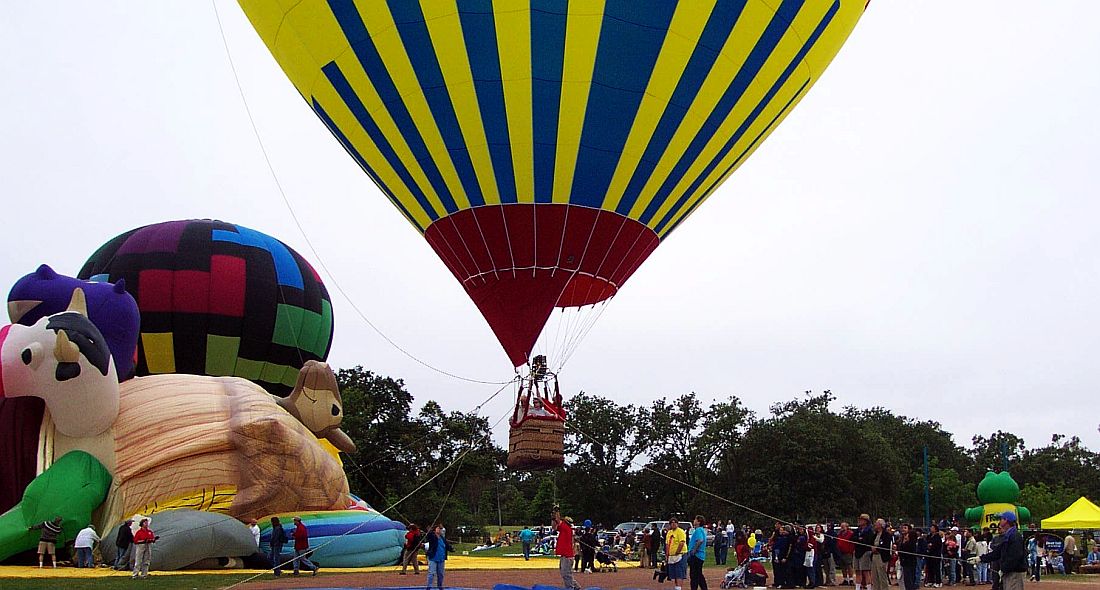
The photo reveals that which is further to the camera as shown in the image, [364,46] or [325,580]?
[325,580]

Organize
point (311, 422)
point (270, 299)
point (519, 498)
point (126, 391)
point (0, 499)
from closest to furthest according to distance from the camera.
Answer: point (0, 499), point (126, 391), point (311, 422), point (270, 299), point (519, 498)

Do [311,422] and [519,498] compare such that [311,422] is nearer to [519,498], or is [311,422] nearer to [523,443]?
[523,443]

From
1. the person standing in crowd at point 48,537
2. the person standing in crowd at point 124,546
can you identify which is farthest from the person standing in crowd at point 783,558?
the person standing in crowd at point 48,537

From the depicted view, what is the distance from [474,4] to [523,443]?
4950mm

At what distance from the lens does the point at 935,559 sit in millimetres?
16359

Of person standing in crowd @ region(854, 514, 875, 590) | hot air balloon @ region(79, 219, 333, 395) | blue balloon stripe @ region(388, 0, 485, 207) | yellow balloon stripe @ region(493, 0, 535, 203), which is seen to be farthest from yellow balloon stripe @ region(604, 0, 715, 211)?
hot air balloon @ region(79, 219, 333, 395)

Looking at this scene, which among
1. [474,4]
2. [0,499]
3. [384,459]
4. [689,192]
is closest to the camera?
[474,4]

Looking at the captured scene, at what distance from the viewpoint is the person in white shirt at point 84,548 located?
15805mm

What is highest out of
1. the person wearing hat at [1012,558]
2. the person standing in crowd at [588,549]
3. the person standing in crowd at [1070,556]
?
the person wearing hat at [1012,558]

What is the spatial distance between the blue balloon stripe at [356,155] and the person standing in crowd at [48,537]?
281 inches

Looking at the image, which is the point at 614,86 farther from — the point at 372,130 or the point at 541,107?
the point at 372,130

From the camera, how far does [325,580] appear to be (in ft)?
47.9

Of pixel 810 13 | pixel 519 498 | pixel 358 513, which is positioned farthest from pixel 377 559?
pixel 519 498

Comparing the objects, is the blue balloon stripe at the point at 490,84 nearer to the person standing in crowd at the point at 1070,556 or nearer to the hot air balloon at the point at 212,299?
the hot air balloon at the point at 212,299
